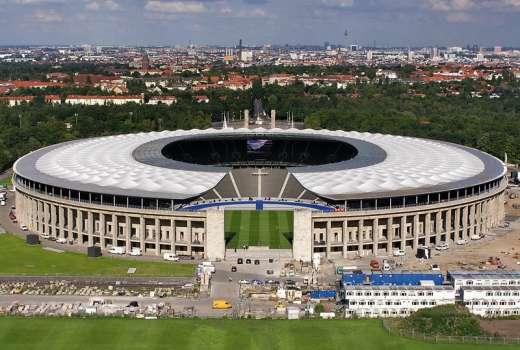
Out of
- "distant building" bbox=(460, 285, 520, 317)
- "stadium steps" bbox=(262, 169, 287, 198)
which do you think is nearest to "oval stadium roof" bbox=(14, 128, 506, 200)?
"stadium steps" bbox=(262, 169, 287, 198)

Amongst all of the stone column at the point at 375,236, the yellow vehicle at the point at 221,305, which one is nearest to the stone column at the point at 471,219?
the stone column at the point at 375,236

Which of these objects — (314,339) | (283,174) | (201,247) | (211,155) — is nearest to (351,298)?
(314,339)

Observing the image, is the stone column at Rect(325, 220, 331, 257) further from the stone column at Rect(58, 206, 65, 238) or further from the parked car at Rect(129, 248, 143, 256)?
the stone column at Rect(58, 206, 65, 238)

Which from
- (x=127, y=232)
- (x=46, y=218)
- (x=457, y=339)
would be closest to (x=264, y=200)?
(x=127, y=232)

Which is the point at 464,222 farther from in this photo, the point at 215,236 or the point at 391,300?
the point at 215,236

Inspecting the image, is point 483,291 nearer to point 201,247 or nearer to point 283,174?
point 201,247
